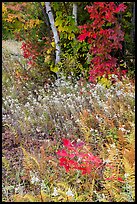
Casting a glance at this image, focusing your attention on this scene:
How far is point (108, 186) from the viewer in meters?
2.74

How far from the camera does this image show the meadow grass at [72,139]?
281 centimetres

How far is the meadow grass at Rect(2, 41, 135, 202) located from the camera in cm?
281

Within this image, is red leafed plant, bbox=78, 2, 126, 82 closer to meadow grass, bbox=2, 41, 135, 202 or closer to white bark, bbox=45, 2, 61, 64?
meadow grass, bbox=2, 41, 135, 202

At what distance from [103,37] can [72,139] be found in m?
2.34

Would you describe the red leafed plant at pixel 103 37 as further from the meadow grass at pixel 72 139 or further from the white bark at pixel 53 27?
the white bark at pixel 53 27

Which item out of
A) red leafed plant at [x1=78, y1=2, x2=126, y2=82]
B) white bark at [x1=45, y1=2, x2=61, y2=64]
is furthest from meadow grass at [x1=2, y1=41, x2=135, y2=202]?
white bark at [x1=45, y1=2, x2=61, y2=64]

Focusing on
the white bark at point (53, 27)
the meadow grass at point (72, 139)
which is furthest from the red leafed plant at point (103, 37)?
the white bark at point (53, 27)

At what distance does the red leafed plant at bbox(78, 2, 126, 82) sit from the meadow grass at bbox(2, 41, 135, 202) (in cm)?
48

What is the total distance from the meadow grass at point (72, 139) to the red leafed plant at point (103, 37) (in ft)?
1.59

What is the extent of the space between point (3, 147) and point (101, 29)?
294 cm

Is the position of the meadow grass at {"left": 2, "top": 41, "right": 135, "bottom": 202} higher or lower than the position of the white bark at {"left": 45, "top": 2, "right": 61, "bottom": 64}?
lower

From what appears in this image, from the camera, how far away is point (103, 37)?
218 inches

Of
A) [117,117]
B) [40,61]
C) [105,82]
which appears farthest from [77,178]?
[40,61]

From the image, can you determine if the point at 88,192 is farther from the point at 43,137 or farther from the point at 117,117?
the point at 43,137
